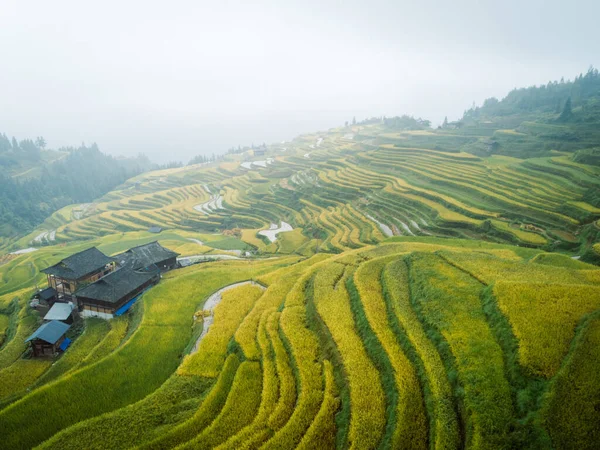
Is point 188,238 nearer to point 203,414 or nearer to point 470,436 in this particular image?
point 203,414

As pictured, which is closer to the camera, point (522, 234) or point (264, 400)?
point (264, 400)

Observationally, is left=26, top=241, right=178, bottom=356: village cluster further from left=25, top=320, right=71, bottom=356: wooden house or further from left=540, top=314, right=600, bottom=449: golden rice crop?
left=540, top=314, right=600, bottom=449: golden rice crop

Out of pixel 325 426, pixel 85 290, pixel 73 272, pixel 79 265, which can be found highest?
pixel 79 265

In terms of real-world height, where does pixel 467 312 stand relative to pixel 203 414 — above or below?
above

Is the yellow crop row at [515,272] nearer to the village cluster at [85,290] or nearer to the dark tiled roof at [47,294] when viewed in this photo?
the village cluster at [85,290]

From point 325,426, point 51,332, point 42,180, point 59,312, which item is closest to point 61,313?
point 59,312

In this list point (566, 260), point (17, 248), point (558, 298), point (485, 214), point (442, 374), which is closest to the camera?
point (442, 374)

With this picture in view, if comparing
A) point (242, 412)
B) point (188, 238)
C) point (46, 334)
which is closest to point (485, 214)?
point (242, 412)

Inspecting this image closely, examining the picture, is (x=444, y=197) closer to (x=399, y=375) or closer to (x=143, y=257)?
(x=399, y=375)

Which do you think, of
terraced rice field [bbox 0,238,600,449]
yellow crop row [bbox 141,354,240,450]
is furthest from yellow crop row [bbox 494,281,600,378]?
yellow crop row [bbox 141,354,240,450]
